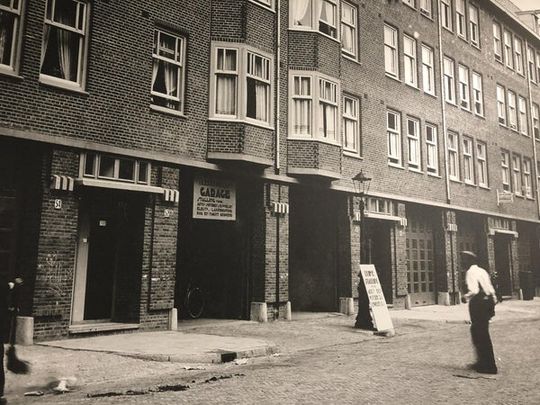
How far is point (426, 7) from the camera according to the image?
23.7 meters

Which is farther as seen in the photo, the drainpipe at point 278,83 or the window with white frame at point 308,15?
the window with white frame at point 308,15

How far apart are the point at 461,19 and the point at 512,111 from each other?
6994 mm

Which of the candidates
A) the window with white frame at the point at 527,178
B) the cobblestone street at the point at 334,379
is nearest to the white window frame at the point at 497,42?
the window with white frame at the point at 527,178

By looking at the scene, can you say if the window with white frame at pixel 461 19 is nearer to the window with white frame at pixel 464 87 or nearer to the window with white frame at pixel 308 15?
the window with white frame at pixel 464 87

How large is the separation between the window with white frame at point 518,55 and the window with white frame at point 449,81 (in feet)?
28.5

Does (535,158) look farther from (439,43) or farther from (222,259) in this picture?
(222,259)

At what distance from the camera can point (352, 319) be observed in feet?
52.5

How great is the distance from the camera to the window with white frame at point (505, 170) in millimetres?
27911

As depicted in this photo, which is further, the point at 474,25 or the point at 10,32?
the point at 474,25

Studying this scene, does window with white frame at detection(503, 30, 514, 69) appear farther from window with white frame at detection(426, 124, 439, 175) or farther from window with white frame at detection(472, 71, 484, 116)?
window with white frame at detection(426, 124, 439, 175)

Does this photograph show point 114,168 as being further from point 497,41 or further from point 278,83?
point 497,41

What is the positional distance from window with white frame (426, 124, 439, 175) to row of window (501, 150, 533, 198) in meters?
6.98

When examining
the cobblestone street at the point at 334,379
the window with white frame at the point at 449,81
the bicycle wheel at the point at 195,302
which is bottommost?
the cobblestone street at the point at 334,379

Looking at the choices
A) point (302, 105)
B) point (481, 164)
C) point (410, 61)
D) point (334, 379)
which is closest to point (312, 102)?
point (302, 105)
